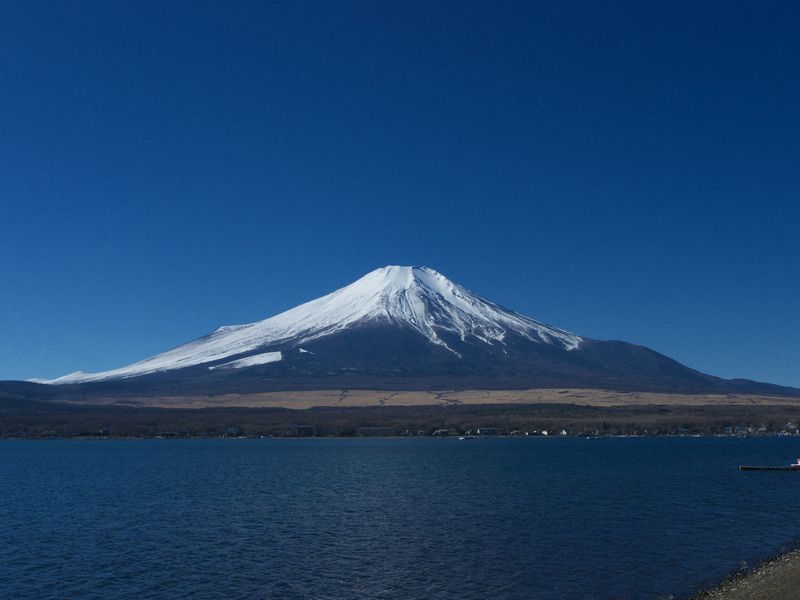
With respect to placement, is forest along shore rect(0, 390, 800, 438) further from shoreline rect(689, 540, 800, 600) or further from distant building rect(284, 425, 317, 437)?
shoreline rect(689, 540, 800, 600)

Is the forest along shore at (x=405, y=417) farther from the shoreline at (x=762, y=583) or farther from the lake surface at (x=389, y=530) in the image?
the shoreline at (x=762, y=583)

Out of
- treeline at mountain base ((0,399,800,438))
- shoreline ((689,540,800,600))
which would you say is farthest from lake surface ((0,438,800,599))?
treeline at mountain base ((0,399,800,438))

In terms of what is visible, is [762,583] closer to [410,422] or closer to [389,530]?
[389,530]

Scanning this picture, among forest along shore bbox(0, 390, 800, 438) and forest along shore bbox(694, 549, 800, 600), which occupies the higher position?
forest along shore bbox(0, 390, 800, 438)

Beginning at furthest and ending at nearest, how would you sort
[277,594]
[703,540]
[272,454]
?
[272,454], [703,540], [277,594]

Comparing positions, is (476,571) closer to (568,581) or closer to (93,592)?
(568,581)

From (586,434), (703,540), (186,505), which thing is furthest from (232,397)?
(703,540)
